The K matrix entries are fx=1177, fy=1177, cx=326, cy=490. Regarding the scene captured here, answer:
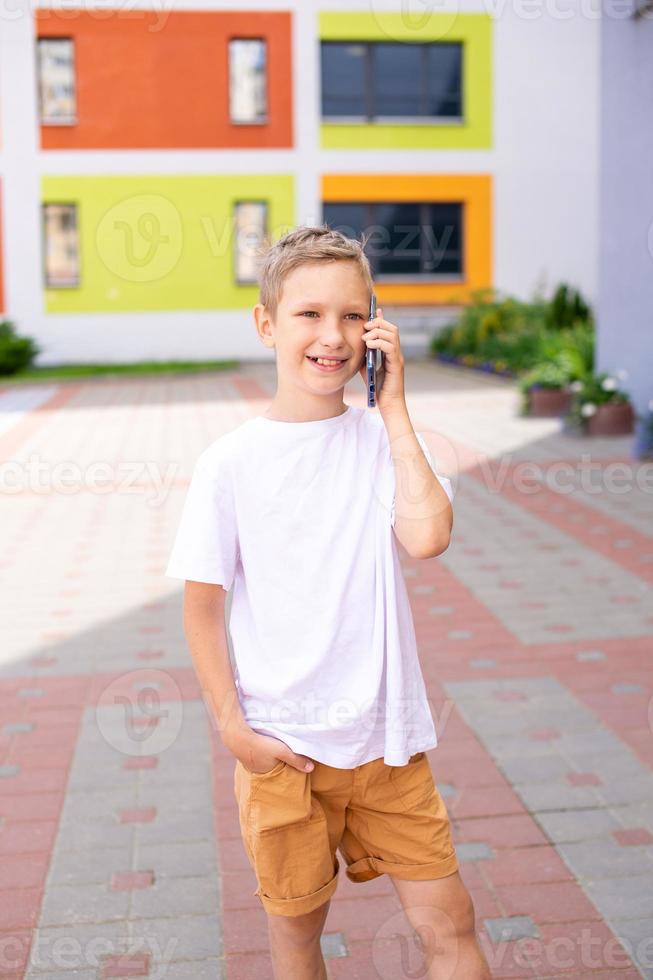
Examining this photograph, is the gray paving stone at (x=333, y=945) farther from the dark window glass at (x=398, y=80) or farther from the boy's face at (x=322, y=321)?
the dark window glass at (x=398, y=80)

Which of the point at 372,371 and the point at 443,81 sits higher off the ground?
the point at 443,81

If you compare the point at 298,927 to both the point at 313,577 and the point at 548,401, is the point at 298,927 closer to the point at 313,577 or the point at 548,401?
the point at 313,577

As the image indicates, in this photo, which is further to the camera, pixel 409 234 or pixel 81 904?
pixel 409 234

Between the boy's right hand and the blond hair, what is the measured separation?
75 cm

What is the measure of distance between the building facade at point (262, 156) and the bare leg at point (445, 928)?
21.5 m

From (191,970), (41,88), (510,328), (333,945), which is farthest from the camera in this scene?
(41,88)

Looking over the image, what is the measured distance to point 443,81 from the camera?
24281 millimetres

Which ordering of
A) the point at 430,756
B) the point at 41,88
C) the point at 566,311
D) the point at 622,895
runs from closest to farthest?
the point at 622,895, the point at 430,756, the point at 566,311, the point at 41,88

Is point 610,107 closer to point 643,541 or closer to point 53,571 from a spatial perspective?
point 643,541

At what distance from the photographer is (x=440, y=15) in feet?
77.4

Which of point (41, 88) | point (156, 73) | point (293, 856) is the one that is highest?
point (156, 73)

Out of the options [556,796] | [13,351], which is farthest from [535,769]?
[13,351]

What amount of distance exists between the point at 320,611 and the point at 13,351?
69.5 ft

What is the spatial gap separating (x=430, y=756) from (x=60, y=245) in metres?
21.3
